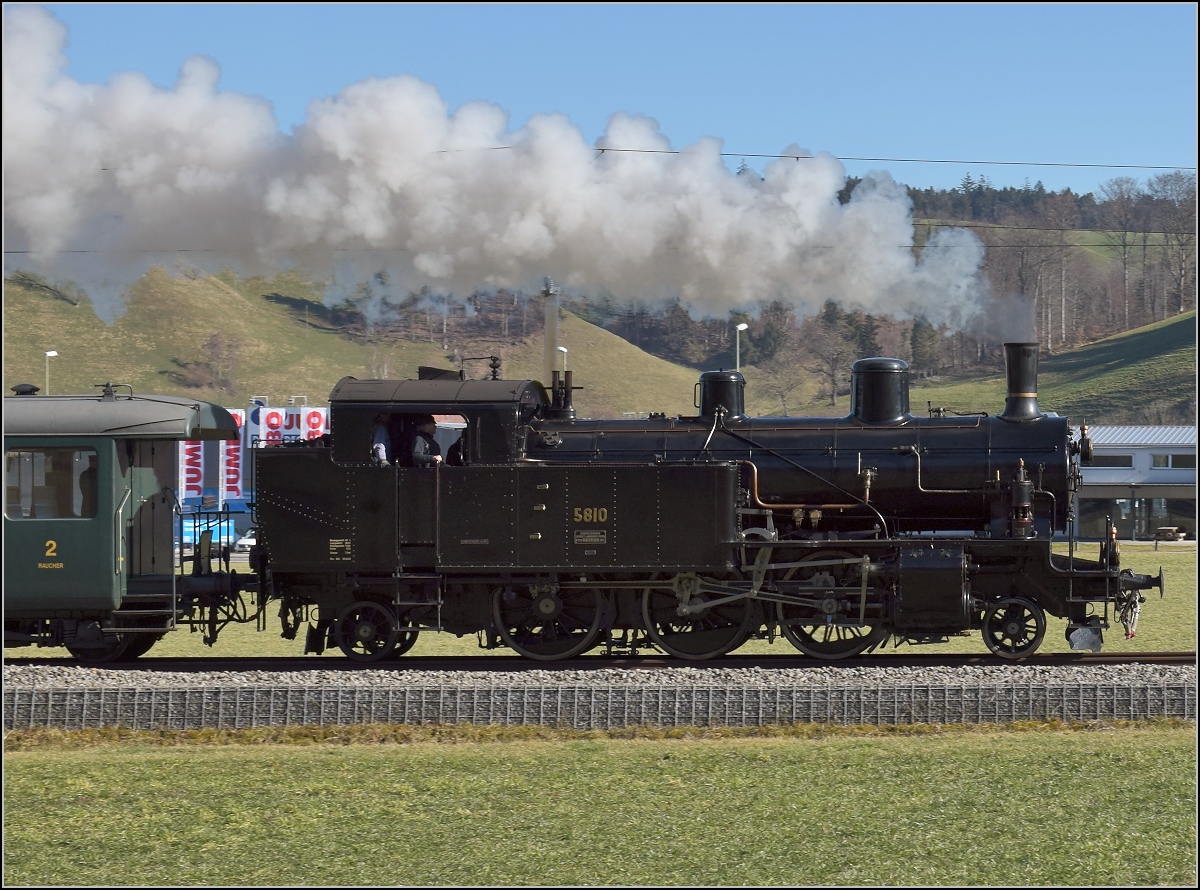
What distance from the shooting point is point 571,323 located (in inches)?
5138

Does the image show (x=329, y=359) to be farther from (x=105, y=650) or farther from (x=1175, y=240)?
(x=105, y=650)

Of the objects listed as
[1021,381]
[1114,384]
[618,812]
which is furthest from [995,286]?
[618,812]

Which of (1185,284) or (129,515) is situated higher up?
(1185,284)

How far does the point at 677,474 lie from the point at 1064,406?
84.5 metres

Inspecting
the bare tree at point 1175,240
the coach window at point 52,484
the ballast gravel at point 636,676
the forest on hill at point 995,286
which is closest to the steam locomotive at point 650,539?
the coach window at point 52,484

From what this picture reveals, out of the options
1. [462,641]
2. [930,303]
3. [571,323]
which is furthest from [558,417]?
[571,323]

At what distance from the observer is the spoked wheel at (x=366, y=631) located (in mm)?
13977

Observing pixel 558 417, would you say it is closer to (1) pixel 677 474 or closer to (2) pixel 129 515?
(1) pixel 677 474

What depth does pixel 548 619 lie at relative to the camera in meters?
14.1

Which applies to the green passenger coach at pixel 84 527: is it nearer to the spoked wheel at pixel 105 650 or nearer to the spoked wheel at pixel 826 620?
the spoked wheel at pixel 105 650

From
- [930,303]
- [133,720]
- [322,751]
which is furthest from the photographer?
[930,303]

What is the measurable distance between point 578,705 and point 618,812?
2736mm

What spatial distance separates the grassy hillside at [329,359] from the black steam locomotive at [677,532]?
68.3 m

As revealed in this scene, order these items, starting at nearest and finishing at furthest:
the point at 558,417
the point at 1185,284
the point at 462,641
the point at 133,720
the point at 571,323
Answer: the point at 133,720 < the point at 558,417 < the point at 462,641 < the point at 1185,284 < the point at 571,323
